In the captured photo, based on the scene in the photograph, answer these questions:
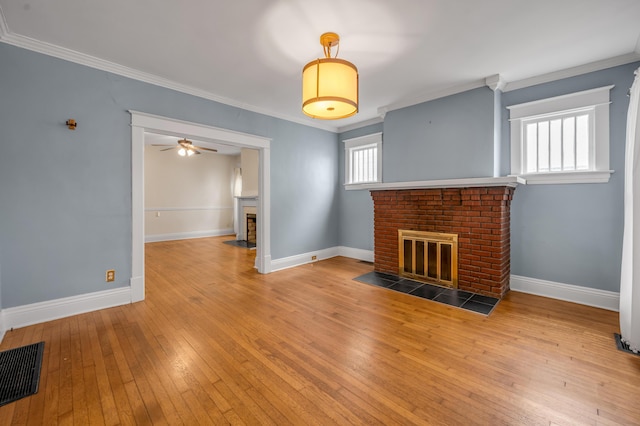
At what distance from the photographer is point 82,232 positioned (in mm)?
2844

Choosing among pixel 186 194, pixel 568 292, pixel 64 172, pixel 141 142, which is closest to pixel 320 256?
pixel 141 142

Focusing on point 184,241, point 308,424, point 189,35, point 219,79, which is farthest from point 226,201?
point 308,424

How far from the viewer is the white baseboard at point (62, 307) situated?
2514mm

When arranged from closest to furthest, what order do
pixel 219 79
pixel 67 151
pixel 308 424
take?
1. pixel 308 424
2. pixel 67 151
3. pixel 219 79

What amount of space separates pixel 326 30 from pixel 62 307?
12.3ft

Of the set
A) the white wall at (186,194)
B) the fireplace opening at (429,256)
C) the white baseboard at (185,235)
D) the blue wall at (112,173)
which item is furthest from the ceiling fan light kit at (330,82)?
the white baseboard at (185,235)

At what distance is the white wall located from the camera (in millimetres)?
7750

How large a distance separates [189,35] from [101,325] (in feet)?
9.39

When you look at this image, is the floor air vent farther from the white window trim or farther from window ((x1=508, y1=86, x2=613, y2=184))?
window ((x1=508, y1=86, x2=613, y2=184))

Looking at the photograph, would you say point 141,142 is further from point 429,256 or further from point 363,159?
point 429,256

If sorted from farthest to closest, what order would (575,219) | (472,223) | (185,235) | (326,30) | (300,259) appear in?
(185,235) < (300,259) < (472,223) < (575,219) < (326,30)

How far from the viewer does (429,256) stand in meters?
3.85

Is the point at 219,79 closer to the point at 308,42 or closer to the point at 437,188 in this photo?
the point at 308,42

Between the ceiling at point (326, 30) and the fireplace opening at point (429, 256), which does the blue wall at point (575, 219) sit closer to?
the ceiling at point (326, 30)
